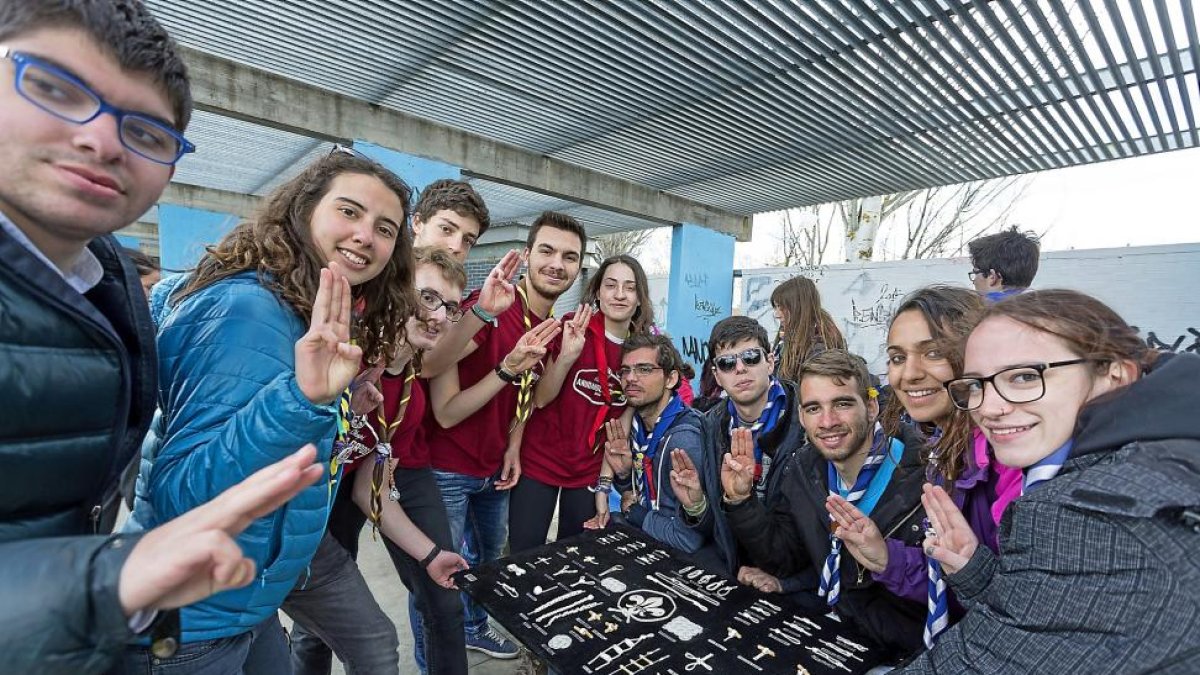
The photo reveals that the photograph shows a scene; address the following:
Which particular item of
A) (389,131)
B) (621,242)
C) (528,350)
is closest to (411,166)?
(389,131)

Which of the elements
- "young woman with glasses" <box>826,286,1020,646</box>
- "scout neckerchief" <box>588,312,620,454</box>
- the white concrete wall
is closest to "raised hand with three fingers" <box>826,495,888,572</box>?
"young woman with glasses" <box>826,286,1020,646</box>

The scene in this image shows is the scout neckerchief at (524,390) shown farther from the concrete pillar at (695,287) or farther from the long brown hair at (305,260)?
the concrete pillar at (695,287)

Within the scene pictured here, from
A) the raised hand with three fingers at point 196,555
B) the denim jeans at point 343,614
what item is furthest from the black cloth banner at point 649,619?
the raised hand with three fingers at point 196,555

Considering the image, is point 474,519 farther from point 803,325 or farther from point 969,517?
point 803,325

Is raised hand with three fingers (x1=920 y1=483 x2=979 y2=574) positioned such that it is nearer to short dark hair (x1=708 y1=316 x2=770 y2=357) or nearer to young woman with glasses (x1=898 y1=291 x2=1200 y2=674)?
young woman with glasses (x1=898 y1=291 x2=1200 y2=674)

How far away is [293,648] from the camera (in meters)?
2.24

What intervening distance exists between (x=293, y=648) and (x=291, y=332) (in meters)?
1.65

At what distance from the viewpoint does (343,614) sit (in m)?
1.84

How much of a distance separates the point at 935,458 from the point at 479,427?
1.95 metres

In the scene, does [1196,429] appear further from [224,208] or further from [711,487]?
[224,208]

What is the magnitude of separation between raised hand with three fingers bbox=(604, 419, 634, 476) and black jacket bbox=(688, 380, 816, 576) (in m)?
0.50

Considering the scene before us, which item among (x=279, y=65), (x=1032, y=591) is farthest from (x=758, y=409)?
(x=279, y=65)

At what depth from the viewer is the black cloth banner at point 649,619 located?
153 cm

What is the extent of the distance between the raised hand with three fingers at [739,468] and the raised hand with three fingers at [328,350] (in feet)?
4.91
